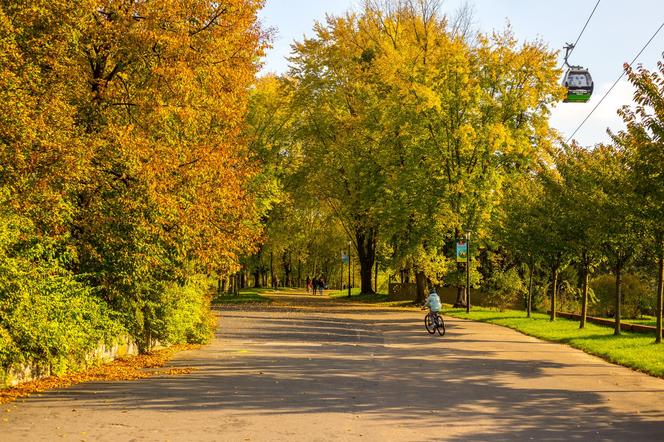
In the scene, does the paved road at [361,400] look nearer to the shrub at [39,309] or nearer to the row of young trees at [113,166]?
the shrub at [39,309]

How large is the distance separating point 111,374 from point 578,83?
19281 millimetres

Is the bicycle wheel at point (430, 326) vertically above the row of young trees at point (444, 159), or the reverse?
the row of young trees at point (444, 159)

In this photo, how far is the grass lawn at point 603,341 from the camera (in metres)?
17.9

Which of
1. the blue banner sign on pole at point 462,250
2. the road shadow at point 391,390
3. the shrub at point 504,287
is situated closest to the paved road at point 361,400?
the road shadow at point 391,390

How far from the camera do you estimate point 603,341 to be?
23.2m

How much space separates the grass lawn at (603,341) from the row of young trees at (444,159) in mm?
1262

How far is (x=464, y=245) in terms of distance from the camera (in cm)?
4022

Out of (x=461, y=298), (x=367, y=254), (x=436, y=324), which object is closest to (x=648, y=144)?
(x=436, y=324)

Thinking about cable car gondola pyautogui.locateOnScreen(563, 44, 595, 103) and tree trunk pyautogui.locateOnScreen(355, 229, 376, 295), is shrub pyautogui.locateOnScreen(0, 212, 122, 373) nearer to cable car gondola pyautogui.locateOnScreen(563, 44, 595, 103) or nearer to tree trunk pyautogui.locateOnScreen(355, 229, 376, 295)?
cable car gondola pyautogui.locateOnScreen(563, 44, 595, 103)

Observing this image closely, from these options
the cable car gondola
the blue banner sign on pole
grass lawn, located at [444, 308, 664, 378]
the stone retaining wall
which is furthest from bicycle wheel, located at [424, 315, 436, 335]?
the blue banner sign on pole

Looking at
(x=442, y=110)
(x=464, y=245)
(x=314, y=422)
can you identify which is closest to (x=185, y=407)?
(x=314, y=422)

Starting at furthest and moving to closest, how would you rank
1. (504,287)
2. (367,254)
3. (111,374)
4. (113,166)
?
(367,254) < (504,287) < (113,166) < (111,374)

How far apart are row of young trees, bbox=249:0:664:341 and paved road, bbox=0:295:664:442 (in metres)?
7.69

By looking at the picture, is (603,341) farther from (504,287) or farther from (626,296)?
(504,287)
